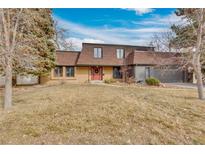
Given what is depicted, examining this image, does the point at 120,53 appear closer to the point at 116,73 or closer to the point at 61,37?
the point at 116,73

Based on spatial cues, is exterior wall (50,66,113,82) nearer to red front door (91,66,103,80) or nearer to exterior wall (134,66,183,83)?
red front door (91,66,103,80)

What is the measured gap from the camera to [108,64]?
77.3 feet

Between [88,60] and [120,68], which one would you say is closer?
[88,60]

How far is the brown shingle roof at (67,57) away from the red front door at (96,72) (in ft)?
7.71

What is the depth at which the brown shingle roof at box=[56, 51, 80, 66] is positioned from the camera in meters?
23.0

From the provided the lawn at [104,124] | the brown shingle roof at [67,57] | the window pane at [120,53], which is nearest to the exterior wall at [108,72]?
the window pane at [120,53]

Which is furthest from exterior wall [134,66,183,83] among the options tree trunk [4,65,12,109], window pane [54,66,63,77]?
tree trunk [4,65,12,109]

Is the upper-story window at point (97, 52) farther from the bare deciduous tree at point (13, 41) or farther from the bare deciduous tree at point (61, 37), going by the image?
the bare deciduous tree at point (13, 41)

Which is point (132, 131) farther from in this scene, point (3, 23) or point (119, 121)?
point (3, 23)

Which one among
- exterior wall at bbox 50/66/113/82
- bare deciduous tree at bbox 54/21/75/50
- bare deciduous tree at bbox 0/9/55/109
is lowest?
exterior wall at bbox 50/66/113/82
